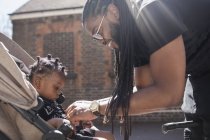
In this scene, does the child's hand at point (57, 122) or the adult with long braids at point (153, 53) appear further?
Result: the child's hand at point (57, 122)

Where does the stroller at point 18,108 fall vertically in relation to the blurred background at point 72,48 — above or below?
above

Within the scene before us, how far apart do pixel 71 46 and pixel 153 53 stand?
1300cm

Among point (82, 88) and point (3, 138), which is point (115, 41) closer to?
point (3, 138)

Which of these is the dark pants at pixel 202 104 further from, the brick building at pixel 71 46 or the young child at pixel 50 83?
the brick building at pixel 71 46

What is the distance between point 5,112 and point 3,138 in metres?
0.18

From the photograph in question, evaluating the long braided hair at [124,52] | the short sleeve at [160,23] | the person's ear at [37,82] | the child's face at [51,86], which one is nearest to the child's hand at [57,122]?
the long braided hair at [124,52]

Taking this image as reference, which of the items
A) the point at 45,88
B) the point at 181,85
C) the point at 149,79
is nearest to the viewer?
the point at 181,85

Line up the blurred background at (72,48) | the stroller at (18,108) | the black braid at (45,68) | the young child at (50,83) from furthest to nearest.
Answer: the blurred background at (72,48) → the black braid at (45,68) → the young child at (50,83) → the stroller at (18,108)

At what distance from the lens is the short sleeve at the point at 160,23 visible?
6.67 ft

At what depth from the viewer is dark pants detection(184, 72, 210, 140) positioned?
93.0 inches

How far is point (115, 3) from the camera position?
2262 mm

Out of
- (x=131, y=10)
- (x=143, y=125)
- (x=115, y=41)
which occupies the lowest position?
(x=143, y=125)

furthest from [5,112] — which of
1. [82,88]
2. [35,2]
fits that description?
[35,2]

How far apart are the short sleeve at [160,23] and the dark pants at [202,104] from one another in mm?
424
